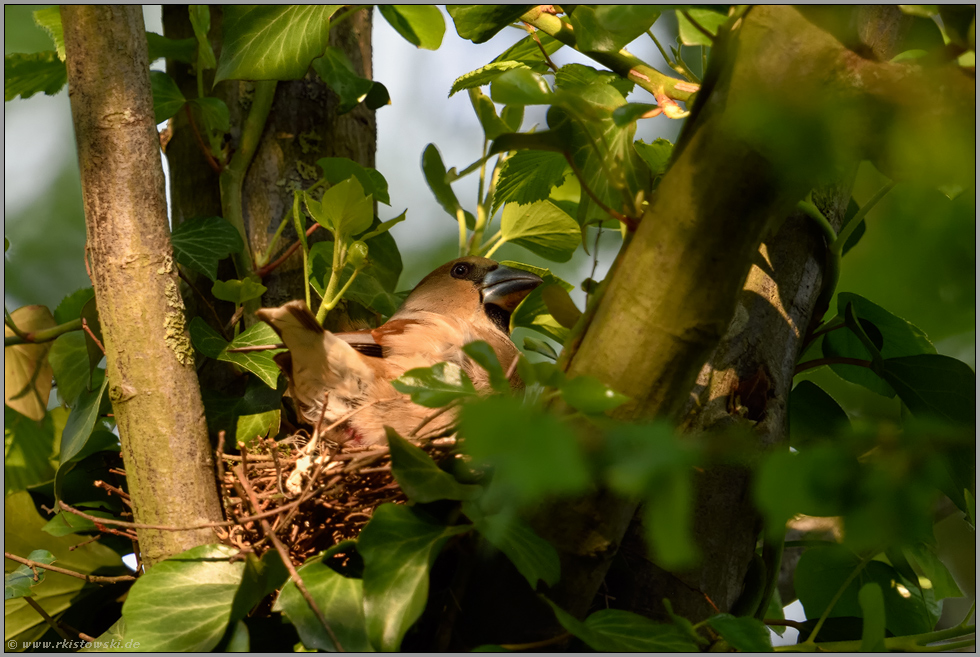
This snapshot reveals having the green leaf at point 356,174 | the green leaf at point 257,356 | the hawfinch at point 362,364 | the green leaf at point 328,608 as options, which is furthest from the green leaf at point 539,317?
the green leaf at point 328,608

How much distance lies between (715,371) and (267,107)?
5.58ft

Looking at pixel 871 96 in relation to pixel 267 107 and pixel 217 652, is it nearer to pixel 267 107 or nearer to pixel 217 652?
pixel 217 652

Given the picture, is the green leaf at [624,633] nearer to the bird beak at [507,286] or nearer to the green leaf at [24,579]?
the green leaf at [24,579]

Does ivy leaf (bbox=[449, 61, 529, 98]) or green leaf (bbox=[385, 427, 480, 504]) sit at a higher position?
ivy leaf (bbox=[449, 61, 529, 98])

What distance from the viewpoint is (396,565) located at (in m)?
1.22

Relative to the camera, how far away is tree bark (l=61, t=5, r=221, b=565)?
1575 millimetres

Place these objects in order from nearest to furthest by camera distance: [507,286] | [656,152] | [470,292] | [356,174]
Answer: [656,152], [356,174], [507,286], [470,292]

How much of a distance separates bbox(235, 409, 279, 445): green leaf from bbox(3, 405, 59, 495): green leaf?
774 mm

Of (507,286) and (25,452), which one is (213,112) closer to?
(507,286)

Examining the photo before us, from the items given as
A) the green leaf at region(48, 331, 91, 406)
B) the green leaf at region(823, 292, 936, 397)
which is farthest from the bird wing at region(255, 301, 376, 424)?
the green leaf at region(823, 292, 936, 397)

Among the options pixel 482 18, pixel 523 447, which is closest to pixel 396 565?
pixel 523 447

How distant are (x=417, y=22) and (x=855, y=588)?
1847 mm

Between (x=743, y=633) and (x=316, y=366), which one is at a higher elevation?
(x=316, y=366)

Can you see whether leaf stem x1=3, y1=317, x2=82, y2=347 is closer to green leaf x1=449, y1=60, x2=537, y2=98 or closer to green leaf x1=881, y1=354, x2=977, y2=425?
green leaf x1=449, y1=60, x2=537, y2=98
